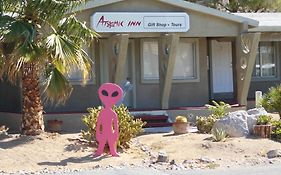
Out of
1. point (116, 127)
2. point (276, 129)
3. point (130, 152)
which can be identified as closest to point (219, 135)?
point (276, 129)

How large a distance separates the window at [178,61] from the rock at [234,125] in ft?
18.1

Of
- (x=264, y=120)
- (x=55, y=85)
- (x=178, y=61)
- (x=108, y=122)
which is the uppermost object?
(x=178, y=61)

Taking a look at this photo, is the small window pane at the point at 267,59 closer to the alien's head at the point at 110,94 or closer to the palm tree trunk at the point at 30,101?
the alien's head at the point at 110,94

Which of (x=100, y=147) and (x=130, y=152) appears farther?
(x=130, y=152)

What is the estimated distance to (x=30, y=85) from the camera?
563 inches

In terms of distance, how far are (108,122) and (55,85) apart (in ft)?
5.01

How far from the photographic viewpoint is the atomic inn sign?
17.7m

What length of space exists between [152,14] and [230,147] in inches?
229

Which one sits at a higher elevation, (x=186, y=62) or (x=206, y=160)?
(x=186, y=62)

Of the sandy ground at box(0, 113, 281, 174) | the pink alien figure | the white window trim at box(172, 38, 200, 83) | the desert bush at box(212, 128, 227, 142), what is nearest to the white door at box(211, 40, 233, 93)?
the white window trim at box(172, 38, 200, 83)

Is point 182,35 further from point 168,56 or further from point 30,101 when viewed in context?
point 30,101

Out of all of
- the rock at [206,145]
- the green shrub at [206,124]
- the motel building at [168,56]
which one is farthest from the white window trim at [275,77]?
the rock at [206,145]

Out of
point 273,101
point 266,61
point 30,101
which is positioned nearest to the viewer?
point 30,101

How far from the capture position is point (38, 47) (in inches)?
537
